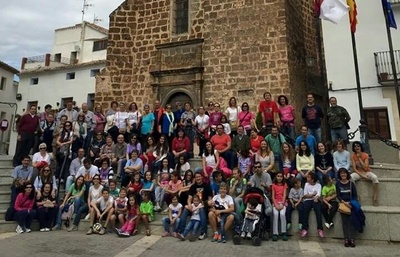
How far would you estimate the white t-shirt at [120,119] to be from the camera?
10258mm

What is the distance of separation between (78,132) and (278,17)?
790 cm

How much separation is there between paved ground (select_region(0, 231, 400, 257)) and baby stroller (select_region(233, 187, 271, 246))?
15 centimetres

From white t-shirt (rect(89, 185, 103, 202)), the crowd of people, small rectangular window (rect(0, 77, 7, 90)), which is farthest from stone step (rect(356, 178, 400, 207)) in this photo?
small rectangular window (rect(0, 77, 7, 90))

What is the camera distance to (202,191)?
747 cm

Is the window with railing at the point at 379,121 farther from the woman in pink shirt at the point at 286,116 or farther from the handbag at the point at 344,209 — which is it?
the handbag at the point at 344,209

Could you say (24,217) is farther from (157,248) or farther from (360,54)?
(360,54)

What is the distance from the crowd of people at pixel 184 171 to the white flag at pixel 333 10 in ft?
9.01

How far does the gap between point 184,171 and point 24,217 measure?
360 cm

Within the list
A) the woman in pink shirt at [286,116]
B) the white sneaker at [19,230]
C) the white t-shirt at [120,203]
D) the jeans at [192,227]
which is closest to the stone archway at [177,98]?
the woman in pink shirt at [286,116]

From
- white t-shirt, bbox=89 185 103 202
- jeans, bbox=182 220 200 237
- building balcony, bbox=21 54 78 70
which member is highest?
building balcony, bbox=21 54 78 70

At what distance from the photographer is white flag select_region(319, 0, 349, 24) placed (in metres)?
10.0

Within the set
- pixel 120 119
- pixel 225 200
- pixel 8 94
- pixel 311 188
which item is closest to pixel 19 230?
pixel 120 119

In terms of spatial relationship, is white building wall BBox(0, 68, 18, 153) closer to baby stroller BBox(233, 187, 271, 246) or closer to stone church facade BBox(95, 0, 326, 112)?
stone church facade BBox(95, 0, 326, 112)

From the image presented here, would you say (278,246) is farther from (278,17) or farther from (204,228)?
(278,17)
